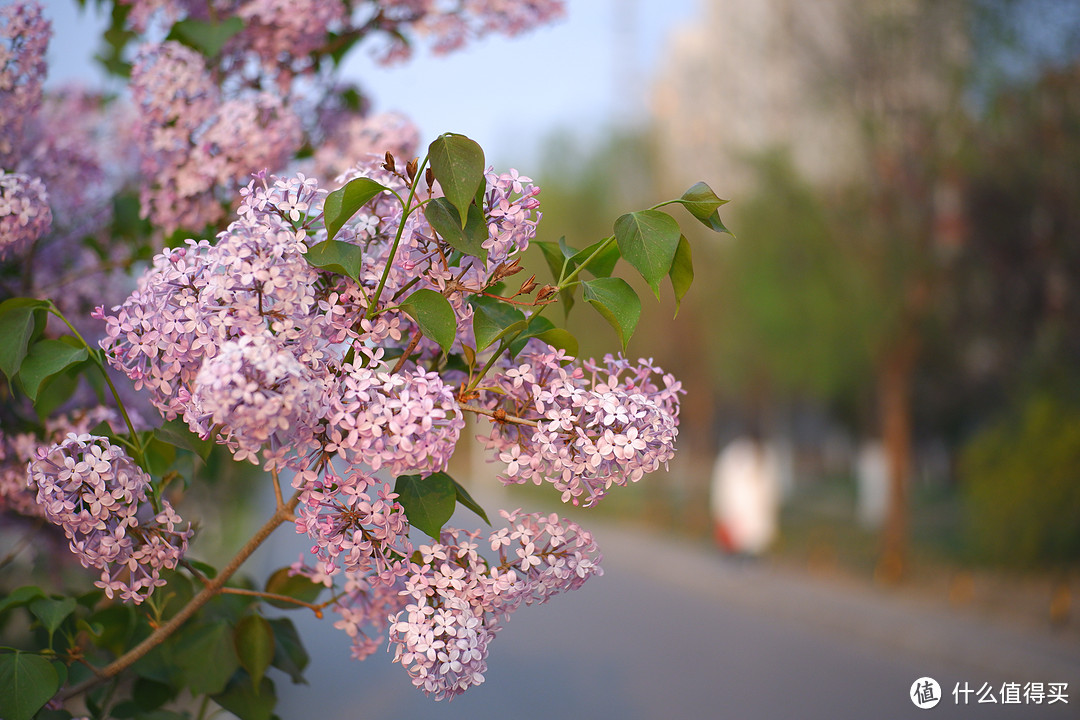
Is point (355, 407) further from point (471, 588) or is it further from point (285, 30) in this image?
point (285, 30)

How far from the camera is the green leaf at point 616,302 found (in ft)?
5.67

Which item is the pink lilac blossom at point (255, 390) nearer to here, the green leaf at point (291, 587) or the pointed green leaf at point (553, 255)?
the pointed green leaf at point (553, 255)

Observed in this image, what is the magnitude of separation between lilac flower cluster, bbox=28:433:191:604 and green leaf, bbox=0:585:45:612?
0.34 m

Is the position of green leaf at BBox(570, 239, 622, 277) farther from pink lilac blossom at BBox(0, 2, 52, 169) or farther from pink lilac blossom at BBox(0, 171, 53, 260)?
pink lilac blossom at BBox(0, 2, 52, 169)

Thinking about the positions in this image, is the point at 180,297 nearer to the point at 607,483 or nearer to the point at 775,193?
the point at 607,483

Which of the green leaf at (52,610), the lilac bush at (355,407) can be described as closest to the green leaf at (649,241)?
the lilac bush at (355,407)

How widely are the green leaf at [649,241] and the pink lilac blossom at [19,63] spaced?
68.6 inches

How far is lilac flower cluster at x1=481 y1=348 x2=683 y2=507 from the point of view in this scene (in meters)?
1.71

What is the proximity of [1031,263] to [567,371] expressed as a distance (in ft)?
37.9

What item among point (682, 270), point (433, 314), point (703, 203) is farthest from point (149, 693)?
point (703, 203)

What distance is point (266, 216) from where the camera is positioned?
173 centimetres

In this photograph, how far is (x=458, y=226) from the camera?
5.75 ft

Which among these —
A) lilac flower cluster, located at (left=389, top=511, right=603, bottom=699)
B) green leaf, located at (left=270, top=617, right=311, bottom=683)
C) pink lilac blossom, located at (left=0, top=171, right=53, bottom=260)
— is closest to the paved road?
green leaf, located at (left=270, top=617, right=311, bottom=683)

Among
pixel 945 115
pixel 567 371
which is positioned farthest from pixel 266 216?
pixel 945 115
